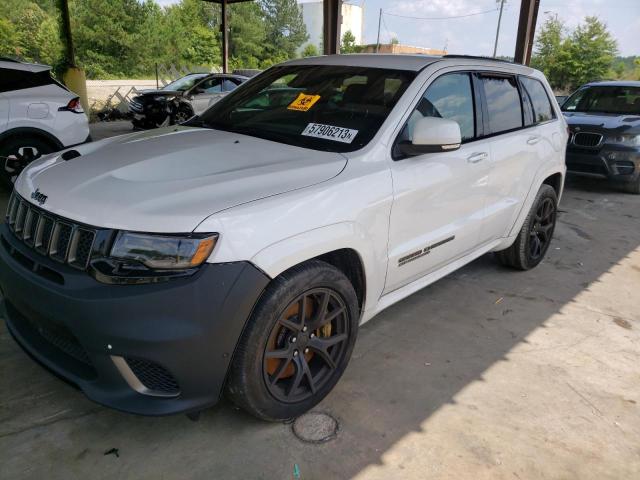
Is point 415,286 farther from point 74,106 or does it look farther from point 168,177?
point 74,106

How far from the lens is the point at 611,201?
7688 millimetres

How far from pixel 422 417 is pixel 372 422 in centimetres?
27

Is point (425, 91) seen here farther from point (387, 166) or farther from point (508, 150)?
point (508, 150)

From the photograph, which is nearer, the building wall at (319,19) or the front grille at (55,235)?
the front grille at (55,235)

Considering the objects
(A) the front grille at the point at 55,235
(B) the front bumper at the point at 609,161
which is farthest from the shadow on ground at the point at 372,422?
(B) the front bumper at the point at 609,161

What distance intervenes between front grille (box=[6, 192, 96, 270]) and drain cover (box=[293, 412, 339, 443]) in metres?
1.23

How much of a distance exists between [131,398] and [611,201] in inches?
301

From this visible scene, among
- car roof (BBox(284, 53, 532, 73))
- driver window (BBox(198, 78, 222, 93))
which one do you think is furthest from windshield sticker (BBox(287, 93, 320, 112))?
driver window (BBox(198, 78, 222, 93))

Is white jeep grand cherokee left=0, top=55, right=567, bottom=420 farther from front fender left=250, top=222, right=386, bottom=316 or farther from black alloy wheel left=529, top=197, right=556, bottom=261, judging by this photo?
black alloy wheel left=529, top=197, right=556, bottom=261

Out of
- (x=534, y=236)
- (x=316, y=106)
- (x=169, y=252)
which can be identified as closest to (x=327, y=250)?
(x=169, y=252)

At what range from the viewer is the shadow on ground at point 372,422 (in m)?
2.27

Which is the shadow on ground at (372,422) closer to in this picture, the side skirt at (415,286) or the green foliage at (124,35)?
the side skirt at (415,286)

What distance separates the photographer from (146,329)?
1.93 meters

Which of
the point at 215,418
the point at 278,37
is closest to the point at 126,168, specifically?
the point at 215,418
